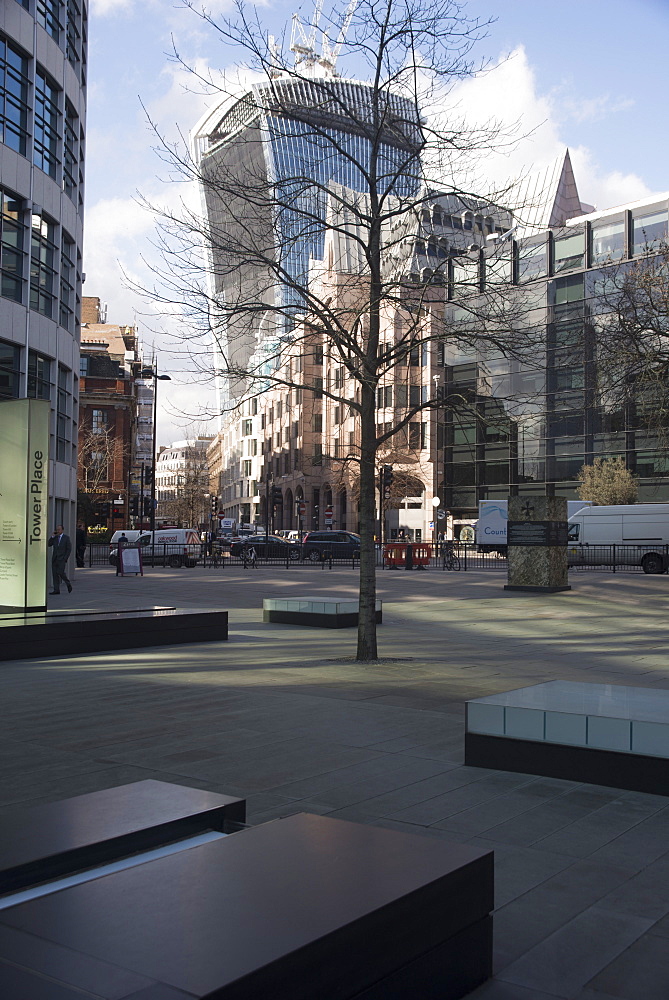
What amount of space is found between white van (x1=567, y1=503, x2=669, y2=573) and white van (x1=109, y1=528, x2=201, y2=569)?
18242 millimetres

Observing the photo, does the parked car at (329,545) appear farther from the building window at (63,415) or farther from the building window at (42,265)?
the building window at (42,265)

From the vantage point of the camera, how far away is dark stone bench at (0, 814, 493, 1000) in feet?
7.43

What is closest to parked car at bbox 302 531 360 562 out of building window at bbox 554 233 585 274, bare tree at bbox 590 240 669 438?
building window at bbox 554 233 585 274

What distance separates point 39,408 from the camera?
14648 millimetres

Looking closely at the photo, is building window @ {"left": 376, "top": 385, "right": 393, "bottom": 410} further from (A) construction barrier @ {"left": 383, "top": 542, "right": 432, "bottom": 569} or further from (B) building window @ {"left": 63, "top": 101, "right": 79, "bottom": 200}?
A: (A) construction barrier @ {"left": 383, "top": 542, "right": 432, "bottom": 569}

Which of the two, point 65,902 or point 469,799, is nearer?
point 65,902

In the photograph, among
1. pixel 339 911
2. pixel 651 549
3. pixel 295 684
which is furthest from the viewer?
pixel 651 549

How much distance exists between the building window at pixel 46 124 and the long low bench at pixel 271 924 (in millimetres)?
27695

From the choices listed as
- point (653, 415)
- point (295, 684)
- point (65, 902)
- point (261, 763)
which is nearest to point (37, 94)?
point (653, 415)

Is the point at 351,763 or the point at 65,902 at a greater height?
the point at 65,902

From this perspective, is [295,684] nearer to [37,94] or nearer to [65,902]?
[65,902]

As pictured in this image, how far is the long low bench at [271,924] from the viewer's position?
226cm

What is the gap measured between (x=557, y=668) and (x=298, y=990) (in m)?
10.1

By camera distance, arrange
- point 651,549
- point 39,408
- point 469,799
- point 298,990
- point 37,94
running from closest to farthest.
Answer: point 298,990, point 469,799, point 39,408, point 37,94, point 651,549
